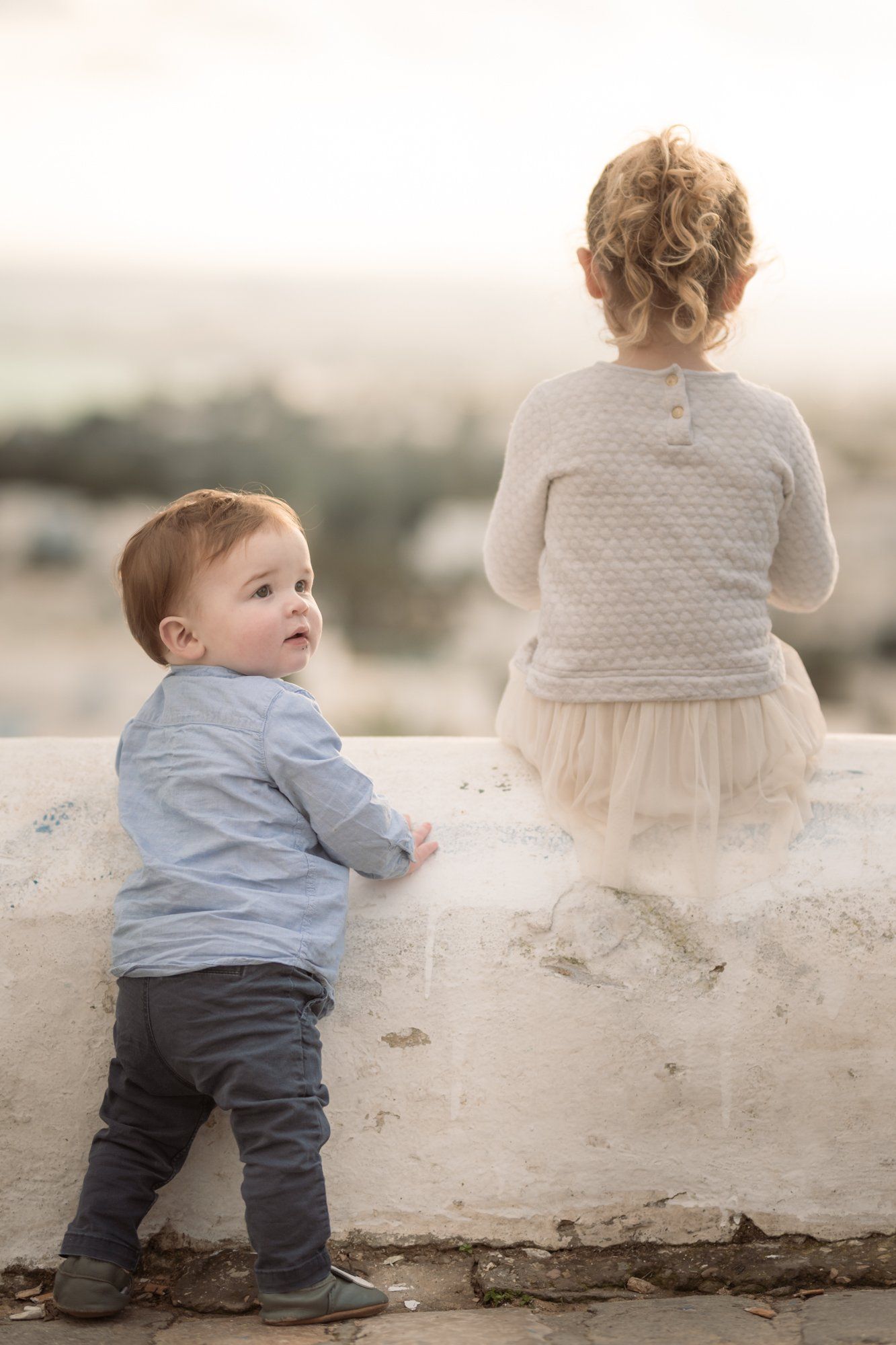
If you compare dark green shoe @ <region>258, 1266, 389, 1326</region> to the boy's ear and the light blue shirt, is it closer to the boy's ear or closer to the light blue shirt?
the light blue shirt

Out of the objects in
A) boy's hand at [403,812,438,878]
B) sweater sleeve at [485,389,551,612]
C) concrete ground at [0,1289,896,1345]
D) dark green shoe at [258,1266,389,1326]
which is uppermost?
sweater sleeve at [485,389,551,612]

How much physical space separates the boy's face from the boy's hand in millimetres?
295

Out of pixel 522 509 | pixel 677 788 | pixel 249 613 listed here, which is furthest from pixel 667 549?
pixel 249 613

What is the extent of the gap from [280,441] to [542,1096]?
9170 millimetres

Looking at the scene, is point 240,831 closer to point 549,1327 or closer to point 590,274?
point 549,1327

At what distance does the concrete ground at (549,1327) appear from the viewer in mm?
1422

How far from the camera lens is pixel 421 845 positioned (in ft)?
5.72

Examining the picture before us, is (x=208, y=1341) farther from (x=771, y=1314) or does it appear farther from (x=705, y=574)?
(x=705, y=574)

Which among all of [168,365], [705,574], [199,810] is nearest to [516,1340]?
[199,810]

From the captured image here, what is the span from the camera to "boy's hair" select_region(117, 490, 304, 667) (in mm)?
1656

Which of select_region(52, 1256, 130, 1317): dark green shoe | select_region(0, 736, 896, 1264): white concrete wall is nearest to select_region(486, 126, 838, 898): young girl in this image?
select_region(0, 736, 896, 1264): white concrete wall

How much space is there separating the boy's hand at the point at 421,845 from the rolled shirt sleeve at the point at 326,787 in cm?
7

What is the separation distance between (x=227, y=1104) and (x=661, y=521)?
96 centimetres

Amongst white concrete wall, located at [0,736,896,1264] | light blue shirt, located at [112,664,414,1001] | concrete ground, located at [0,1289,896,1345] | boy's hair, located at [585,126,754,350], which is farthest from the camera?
boy's hair, located at [585,126,754,350]
